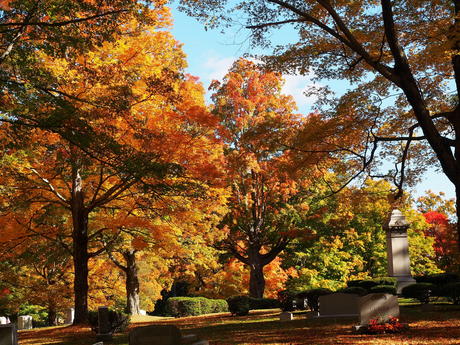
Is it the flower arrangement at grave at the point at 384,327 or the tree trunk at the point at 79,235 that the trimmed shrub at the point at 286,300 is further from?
the flower arrangement at grave at the point at 384,327

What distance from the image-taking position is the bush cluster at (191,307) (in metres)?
30.4

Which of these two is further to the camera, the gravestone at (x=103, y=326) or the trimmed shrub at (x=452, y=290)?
the trimmed shrub at (x=452, y=290)

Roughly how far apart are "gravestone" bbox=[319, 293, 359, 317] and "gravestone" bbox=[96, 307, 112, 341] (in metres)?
6.74

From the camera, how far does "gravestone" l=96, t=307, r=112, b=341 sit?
50.7 feet

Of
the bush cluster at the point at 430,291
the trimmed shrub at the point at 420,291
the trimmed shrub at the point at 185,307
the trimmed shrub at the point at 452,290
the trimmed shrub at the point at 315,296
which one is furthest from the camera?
the trimmed shrub at the point at 185,307

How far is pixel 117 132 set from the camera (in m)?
15.9

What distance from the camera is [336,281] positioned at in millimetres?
34625

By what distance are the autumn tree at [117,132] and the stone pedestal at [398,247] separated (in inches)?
384

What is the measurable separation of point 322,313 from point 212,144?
7.24 metres

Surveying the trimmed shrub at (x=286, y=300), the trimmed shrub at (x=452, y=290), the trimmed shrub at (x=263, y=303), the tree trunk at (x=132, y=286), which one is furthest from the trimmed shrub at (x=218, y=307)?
the trimmed shrub at (x=452, y=290)

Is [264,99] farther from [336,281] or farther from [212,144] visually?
[336,281]

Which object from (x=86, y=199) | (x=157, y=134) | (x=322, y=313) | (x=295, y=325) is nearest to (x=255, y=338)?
(x=295, y=325)

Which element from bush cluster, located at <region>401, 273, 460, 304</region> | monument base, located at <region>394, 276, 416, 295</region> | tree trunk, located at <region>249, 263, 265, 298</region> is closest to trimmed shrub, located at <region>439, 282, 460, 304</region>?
bush cluster, located at <region>401, 273, 460, 304</region>

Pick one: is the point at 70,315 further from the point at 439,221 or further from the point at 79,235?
the point at 439,221
